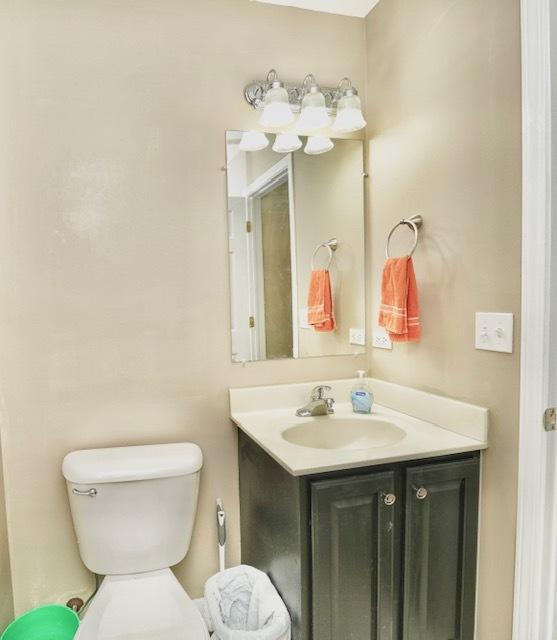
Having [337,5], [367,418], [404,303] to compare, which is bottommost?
[367,418]

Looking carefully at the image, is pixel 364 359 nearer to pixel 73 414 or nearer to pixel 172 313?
pixel 172 313

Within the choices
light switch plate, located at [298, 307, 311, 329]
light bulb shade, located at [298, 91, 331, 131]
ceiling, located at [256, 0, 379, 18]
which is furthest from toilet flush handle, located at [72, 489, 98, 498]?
ceiling, located at [256, 0, 379, 18]

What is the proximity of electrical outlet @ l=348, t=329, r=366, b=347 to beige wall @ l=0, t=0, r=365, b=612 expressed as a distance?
0.42 metres

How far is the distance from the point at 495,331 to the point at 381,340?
61cm

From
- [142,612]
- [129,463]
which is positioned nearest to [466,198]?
[129,463]

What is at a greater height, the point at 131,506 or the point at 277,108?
the point at 277,108

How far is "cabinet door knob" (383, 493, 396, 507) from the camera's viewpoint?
1290 millimetres

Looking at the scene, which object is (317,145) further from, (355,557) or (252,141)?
(355,557)

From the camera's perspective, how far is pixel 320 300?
190 centimetres

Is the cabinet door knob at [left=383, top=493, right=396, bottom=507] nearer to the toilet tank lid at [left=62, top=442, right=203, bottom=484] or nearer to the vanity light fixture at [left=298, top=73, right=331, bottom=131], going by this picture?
the toilet tank lid at [left=62, top=442, right=203, bottom=484]

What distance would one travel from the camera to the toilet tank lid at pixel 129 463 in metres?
1.49

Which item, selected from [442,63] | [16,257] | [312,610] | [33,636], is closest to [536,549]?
[312,610]

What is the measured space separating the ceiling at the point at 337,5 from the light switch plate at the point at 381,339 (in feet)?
4.19

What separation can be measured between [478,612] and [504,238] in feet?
3.69
